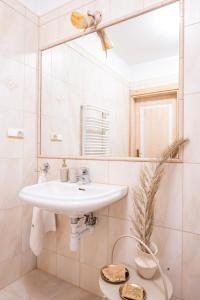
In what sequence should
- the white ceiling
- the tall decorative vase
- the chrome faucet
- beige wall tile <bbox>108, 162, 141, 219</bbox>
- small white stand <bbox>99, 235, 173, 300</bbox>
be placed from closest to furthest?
small white stand <bbox>99, 235, 173, 300</bbox>
the tall decorative vase
beige wall tile <bbox>108, 162, 141, 219</bbox>
the chrome faucet
the white ceiling

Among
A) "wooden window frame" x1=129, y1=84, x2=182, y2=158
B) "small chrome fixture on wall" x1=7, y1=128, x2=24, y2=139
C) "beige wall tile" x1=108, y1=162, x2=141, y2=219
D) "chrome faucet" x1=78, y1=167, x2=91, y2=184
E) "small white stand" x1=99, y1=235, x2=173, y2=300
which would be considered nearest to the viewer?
"small white stand" x1=99, y1=235, x2=173, y2=300

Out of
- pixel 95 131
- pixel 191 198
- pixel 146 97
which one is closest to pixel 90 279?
pixel 191 198

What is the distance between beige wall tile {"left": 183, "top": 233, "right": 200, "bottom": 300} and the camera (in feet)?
3.58

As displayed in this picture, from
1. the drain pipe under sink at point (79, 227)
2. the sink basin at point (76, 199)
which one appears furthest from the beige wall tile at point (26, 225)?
the drain pipe under sink at point (79, 227)

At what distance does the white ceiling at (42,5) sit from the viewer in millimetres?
1642

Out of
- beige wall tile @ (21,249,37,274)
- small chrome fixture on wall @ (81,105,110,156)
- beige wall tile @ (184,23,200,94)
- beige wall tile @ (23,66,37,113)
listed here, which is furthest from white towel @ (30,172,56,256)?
beige wall tile @ (184,23,200,94)

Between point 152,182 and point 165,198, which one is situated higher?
point 152,182

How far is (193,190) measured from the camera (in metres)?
1.10

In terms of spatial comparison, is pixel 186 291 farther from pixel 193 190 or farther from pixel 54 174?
pixel 54 174

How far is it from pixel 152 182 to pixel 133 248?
493 millimetres

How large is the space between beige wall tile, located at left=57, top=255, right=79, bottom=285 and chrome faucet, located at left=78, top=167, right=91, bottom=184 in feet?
2.11

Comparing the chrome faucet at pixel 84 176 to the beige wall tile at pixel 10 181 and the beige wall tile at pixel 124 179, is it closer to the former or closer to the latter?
the beige wall tile at pixel 124 179

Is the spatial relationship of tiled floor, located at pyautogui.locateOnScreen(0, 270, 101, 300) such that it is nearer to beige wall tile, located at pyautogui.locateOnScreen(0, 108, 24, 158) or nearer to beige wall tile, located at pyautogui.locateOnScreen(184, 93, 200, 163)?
beige wall tile, located at pyautogui.locateOnScreen(0, 108, 24, 158)

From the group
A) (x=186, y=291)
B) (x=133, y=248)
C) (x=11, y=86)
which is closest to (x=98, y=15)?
(x=11, y=86)
